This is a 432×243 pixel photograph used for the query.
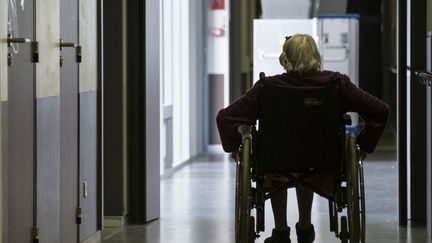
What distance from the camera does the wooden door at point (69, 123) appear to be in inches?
188

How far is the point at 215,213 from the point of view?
6.74 metres

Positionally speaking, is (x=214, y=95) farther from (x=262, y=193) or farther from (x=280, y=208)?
(x=262, y=193)

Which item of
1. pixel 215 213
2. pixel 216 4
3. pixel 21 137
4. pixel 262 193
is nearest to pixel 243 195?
pixel 262 193

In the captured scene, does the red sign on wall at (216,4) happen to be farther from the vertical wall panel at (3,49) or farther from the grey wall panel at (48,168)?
the vertical wall panel at (3,49)

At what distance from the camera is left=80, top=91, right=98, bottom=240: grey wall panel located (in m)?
5.14

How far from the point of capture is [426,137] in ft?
19.6

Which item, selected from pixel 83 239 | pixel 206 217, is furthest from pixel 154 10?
pixel 83 239

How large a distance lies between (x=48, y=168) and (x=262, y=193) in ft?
3.18

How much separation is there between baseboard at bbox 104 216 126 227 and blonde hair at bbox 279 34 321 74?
211 cm

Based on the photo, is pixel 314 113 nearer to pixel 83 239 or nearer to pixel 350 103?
pixel 350 103

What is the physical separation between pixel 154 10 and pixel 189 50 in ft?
12.8

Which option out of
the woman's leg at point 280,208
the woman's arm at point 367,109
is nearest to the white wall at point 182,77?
the woman's leg at point 280,208

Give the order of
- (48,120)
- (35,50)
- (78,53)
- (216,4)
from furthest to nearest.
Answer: (216,4)
(78,53)
(48,120)
(35,50)

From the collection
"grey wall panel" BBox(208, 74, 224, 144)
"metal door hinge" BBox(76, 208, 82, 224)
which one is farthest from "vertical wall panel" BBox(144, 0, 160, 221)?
"grey wall panel" BBox(208, 74, 224, 144)
